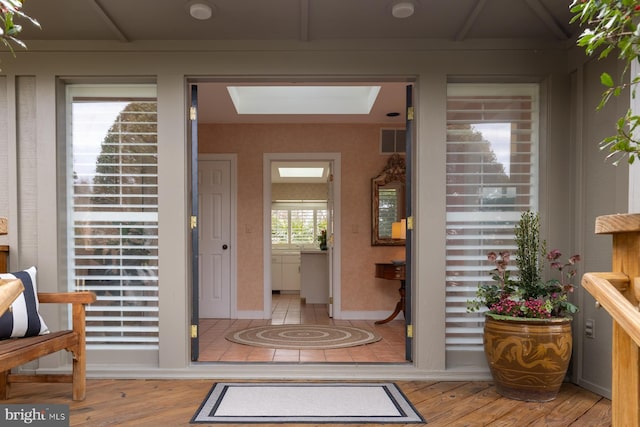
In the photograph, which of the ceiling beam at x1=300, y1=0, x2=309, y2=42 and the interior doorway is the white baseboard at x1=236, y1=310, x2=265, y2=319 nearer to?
the interior doorway

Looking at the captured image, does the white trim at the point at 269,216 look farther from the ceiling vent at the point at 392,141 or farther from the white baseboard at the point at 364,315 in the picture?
the ceiling vent at the point at 392,141

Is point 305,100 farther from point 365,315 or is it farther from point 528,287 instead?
point 528,287

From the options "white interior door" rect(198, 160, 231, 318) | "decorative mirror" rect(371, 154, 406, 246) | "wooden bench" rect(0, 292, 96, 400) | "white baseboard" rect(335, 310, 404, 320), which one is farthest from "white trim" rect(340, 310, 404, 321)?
"wooden bench" rect(0, 292, 96, 400)

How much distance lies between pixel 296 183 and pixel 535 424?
297 inches

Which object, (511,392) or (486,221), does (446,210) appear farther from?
(511,392)

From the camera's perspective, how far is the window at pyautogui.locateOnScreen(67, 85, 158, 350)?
10.8 ft

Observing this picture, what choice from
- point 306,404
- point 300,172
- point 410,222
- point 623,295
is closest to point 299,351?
point 306,404

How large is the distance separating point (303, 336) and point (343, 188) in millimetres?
2051

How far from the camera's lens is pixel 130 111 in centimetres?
331

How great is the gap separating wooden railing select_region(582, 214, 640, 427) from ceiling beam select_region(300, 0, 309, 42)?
2.14m

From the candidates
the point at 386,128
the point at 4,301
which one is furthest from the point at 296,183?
the point at 4,301

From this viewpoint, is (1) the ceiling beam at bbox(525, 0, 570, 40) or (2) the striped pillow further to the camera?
(1) the ceiling beam at bbox(525, 0, 570, 40)

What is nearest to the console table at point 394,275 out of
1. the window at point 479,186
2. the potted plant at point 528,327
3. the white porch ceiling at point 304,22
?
the window at point 479,186

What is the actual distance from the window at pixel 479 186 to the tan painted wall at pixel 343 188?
2441 mm
